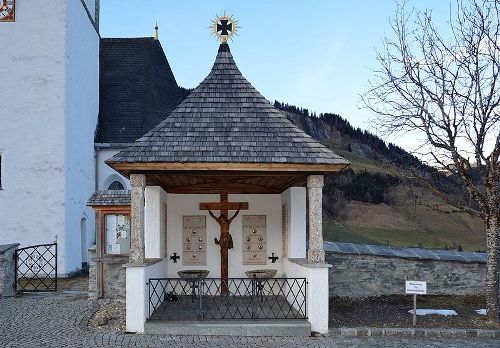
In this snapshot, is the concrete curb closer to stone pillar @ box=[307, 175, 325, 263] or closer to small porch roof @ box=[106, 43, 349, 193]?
stone pillar @ box=[307, 175, 325, 263]

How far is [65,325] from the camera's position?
11672 mm

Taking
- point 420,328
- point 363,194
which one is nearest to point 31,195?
point 420,328

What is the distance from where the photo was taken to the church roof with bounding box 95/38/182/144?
25516 mm

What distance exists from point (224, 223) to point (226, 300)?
169 cm

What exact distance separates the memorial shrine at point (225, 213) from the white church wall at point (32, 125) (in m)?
6.48

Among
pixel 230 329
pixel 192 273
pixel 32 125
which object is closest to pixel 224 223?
pixel 192 273

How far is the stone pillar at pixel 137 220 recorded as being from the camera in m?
11.1

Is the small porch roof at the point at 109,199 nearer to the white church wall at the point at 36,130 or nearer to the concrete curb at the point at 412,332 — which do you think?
the white church wall at the point at 36,130

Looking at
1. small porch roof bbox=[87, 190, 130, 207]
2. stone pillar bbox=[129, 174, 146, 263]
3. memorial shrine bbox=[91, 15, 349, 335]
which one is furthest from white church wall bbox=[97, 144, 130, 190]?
stone pillar bbox=[129, 174, 146, 263]

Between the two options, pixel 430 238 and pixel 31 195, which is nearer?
pixel 31 195

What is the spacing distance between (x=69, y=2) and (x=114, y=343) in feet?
49.2

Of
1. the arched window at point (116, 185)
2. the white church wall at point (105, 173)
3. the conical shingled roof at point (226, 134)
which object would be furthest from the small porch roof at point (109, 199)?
the arched window at point (116, 185)

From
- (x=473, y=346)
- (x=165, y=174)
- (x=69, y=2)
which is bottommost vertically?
(x=473, y=346)

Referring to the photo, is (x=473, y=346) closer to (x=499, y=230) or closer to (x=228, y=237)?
(x=499, y=230)
